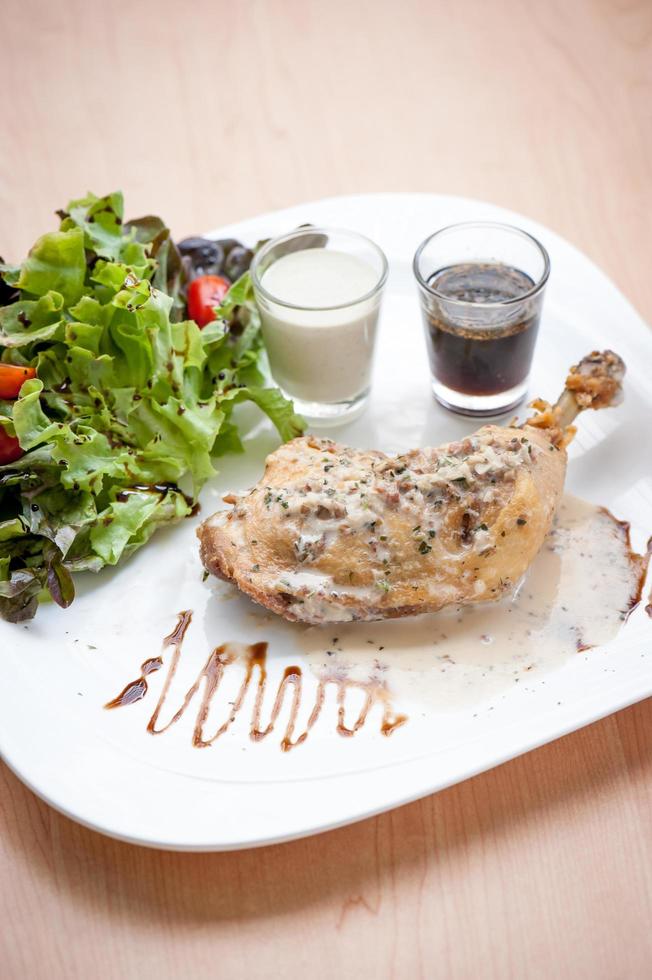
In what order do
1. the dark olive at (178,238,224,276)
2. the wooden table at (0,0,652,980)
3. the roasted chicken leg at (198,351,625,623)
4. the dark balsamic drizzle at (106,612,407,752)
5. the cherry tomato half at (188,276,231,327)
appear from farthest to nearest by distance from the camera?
the dark olive at (178,238,224,276), the cherry tomato half at (188,276,231,327), the roasted chicken leg at (198,351,625,623), the dark balsamic drizzle at (106,612,407,752), the wooden table at (0,0,652,980)


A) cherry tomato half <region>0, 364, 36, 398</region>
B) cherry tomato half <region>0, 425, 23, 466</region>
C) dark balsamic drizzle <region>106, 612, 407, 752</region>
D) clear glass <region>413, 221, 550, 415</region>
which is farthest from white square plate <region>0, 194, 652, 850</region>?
cherry tomato half <region>0, 364, 36, 398</region>

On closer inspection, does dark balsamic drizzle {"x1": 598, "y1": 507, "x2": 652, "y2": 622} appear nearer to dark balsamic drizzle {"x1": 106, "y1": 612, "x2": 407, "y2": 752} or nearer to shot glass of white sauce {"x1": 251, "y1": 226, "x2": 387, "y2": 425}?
dark balsamic drizzle {"x1": 106, "y1": 612, "x2": 407, "y2": 752}

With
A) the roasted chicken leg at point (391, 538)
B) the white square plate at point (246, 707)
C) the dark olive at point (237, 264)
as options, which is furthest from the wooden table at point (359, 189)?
the dark olive at point (237, 264)

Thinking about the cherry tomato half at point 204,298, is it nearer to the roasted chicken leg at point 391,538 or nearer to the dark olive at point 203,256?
the dark olive at point 203,256

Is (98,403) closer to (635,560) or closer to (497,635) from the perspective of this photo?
(497,635)

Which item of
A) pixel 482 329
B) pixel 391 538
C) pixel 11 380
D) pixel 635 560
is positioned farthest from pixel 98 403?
pixel 635 560

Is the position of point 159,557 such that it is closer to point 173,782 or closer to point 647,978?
point 173,782
